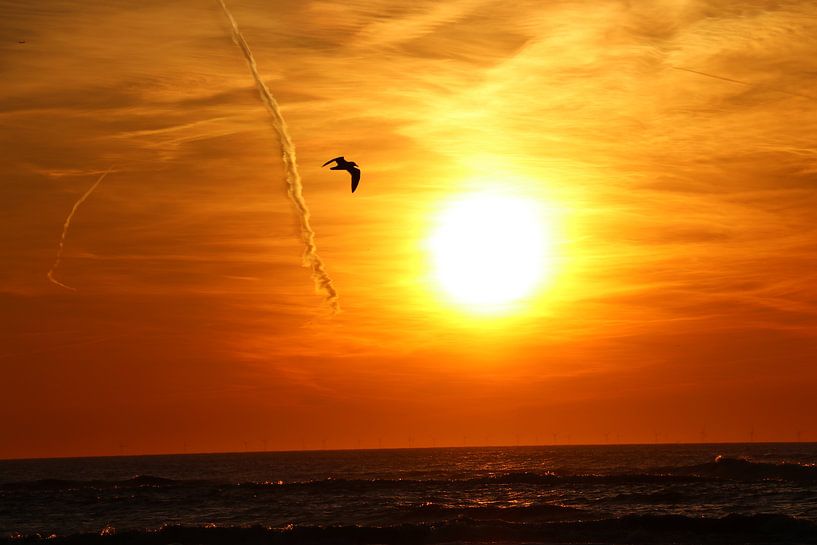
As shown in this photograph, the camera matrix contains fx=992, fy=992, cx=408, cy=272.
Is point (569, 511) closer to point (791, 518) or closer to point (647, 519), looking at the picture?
point (647, 519)

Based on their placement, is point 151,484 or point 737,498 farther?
point 151,484

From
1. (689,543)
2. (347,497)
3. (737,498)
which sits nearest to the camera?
(689,543)

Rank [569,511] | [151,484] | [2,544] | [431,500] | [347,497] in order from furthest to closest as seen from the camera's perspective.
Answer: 1. [151,484]
2. [347,497]
3. [431,500]
4. [569,511]
5. [2,544]

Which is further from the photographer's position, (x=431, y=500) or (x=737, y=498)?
(x=431, y=500)

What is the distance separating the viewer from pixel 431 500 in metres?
69.9

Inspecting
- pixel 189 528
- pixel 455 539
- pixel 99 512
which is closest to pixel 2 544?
pixel 189 528

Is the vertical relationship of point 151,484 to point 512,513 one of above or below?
below

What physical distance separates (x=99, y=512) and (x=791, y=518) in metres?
44.8

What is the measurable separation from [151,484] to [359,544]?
171 ft

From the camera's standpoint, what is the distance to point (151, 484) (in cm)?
9694

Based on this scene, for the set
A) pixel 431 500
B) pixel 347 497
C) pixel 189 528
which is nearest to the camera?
pixel 189 528

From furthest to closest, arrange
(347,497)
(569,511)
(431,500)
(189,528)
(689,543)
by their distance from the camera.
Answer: (347,497), (431,500), (569,511), (189,528), (689,543)

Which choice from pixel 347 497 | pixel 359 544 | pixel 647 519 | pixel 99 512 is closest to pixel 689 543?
pixel 647 519

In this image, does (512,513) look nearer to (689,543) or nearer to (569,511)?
(569,511)
